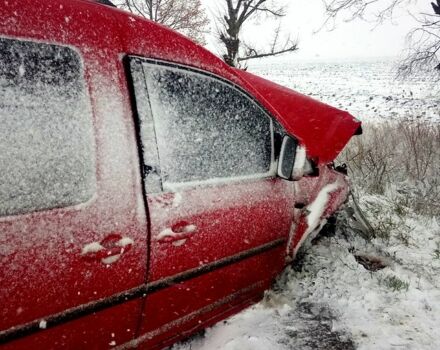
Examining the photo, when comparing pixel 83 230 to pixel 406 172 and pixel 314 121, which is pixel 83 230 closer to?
pixel 314 121

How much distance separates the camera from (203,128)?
2002 mm

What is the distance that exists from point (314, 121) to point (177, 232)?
7.00 ft

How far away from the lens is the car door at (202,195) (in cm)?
175

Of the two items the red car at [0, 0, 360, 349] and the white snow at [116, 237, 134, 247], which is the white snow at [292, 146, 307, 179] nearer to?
the red car at [0, 0, 360, 349]

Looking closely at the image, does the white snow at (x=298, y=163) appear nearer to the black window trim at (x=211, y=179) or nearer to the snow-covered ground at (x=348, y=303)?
the black window trim at (x=211, y=179)

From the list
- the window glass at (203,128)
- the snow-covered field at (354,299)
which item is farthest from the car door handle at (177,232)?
the snow-covered field at (354,299)

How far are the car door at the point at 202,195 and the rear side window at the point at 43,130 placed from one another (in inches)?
10.7

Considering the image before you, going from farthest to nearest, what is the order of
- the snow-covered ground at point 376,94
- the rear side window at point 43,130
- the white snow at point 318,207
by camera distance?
1. the snow-covered ground at point 376,94
2. the white snow at point 318,207
3. the rear side window at point 43,130

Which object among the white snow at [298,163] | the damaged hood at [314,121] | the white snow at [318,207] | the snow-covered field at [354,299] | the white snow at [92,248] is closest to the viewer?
the white snow at [92,248]

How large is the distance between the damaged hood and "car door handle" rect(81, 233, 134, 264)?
2.02 metres

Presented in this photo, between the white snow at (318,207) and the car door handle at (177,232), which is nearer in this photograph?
the car door handle at (177,232)

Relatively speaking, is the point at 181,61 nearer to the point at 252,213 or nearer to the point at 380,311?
the point at 252,213

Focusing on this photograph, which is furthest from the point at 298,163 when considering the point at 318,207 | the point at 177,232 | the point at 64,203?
the point at 64,203

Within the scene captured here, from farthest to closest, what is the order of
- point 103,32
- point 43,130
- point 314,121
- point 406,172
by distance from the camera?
1. point 406,172
2. point 314,121
3. point 103,32
4. point 43,130
